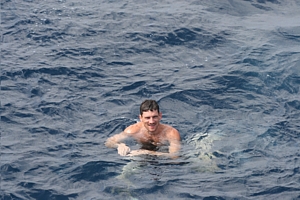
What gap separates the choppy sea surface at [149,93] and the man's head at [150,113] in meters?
0.92

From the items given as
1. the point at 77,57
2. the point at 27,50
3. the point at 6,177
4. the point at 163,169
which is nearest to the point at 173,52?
the point at 77,57

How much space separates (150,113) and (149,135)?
949mm

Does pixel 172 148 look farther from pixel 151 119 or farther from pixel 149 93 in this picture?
pixel 149 93

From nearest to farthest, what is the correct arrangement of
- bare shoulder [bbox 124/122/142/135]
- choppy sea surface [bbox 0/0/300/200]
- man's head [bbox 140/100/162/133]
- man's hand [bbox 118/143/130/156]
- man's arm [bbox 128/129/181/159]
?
choppy sea surface [bbox 0/0/300/200], man's hand [bbox 118/143/130/156], man's arm [bbox 128/129/181/159], man's head [bbox 140/100/162/133], bare shoulder [bbox 124/122/142/135]

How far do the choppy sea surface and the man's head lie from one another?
3.02 feet

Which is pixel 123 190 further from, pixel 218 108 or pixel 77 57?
pixel 77 57

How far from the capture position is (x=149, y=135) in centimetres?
1348

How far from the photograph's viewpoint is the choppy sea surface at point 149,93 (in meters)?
11.5

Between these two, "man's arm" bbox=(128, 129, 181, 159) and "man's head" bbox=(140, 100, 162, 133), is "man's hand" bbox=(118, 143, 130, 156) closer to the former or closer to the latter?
"man's arm" bbox=(128, 129, 181, 159)

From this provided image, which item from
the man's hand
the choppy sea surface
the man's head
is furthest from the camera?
the man's head

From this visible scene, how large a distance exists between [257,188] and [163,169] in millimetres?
1991

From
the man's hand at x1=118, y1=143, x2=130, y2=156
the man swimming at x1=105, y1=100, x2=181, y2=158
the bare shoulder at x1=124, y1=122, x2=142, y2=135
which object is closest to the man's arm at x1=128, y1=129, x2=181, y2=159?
the man swimming at x1=105, y1=100, x2=181, y2=158

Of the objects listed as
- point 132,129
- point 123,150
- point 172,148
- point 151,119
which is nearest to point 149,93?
point 132,129

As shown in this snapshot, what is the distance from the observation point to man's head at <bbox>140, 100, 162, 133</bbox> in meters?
12.7
